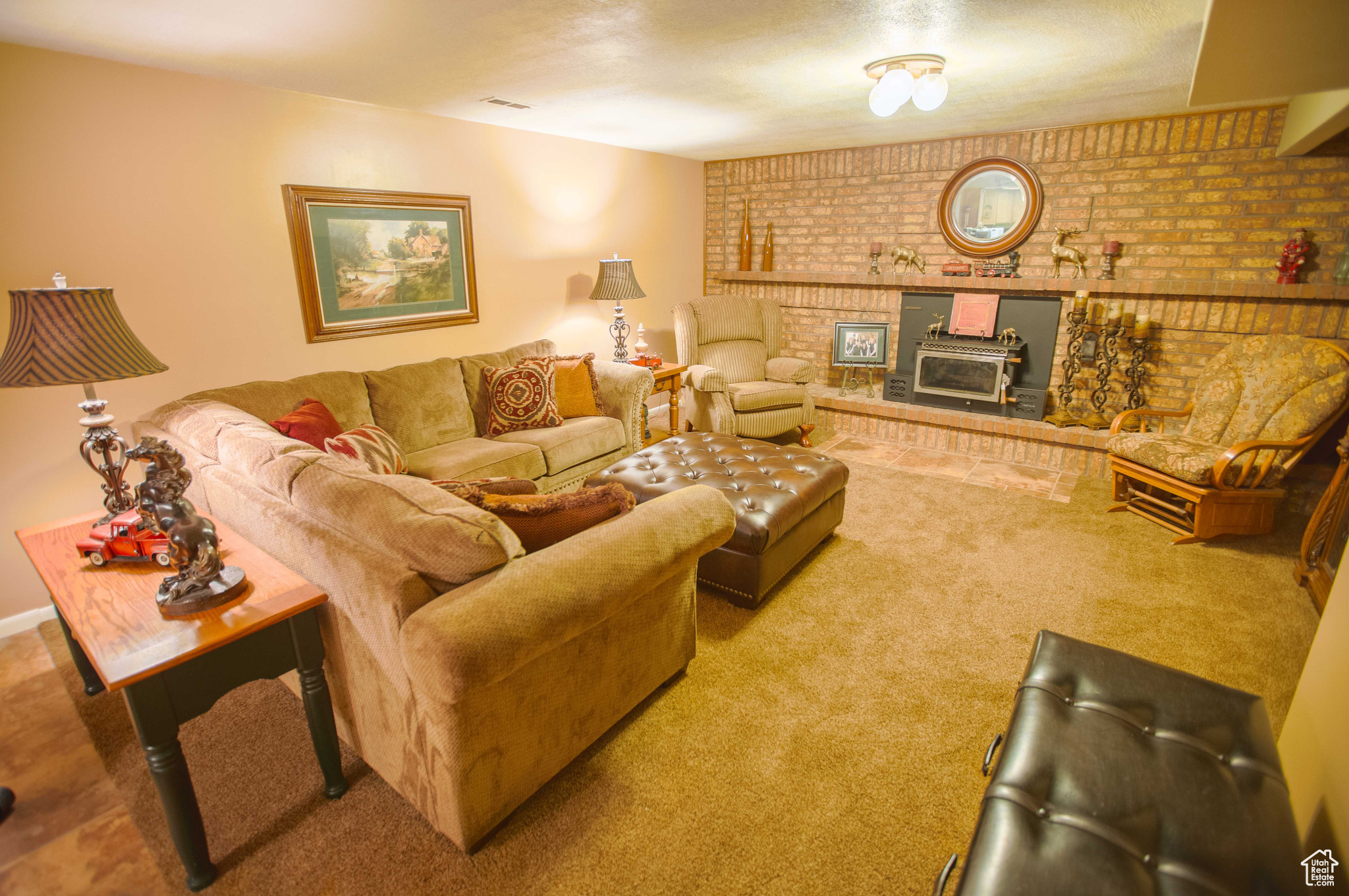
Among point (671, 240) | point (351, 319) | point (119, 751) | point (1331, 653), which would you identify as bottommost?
point (119, 751)

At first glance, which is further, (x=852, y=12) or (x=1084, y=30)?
(x=1084, y=30)

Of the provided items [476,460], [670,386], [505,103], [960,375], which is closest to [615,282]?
[670,386]

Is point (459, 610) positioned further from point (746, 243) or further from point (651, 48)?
point (746, 243)

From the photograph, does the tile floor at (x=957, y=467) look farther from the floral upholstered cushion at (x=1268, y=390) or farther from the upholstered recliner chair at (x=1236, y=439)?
the floral upholstered cushion at (x=1268, y=390)

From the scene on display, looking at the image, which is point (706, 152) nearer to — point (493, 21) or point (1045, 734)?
point (493, 21)

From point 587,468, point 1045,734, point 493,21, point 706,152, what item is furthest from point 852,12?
point 706,152

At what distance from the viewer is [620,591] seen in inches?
62.4

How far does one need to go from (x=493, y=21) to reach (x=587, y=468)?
225 cm

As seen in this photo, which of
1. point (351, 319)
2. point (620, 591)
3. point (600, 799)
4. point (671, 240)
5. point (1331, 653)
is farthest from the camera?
point (671, 240)

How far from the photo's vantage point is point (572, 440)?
3582mm

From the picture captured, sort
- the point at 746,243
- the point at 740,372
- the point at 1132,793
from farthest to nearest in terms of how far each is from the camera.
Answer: the point at 746,243 < the point at 740,372 < the point at 1132,793

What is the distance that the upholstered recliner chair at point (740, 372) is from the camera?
456 cm

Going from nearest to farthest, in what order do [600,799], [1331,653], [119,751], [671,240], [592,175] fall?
[1331,653], [600,799], [119,751], [592,175], [671,240]

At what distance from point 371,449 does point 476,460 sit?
2.43 ft
